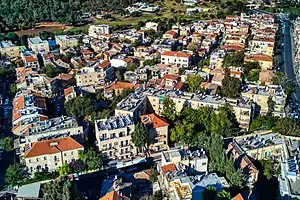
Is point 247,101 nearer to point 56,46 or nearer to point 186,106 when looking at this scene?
point 186,106

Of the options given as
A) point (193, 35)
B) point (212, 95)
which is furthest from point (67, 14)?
point (212, 95)

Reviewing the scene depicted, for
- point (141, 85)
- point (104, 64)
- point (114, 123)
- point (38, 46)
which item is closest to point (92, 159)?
point (114, 123)

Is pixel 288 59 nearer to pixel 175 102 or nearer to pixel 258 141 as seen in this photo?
pixel 175 102

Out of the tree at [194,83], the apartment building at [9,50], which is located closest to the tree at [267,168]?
the tree at [194,83]

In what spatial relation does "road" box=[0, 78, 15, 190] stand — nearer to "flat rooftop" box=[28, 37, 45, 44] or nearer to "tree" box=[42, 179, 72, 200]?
"tree" box=[42, 179, 72, 200]

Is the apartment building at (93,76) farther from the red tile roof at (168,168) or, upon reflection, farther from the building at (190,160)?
the red tile roof at (168,168)
